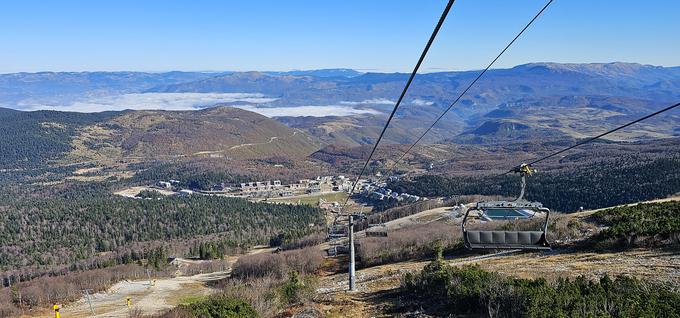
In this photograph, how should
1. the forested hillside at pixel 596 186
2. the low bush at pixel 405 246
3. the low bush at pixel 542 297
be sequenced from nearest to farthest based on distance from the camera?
the low bush at pixel 542 297, the low bush at pixel 405 246, the forested hillside at pixel 596 186

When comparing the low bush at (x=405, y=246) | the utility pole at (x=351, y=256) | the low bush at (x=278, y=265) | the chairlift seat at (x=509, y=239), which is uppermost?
the chairlift seat at (x=509, y=239)

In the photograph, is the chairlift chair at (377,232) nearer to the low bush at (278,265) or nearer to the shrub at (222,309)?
the low bush at (278,265)

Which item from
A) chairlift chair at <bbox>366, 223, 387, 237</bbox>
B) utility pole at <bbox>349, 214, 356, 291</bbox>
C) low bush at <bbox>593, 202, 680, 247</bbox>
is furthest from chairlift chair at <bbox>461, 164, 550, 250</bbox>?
chairlift chair at <bbox>366, 223, 387, 237</bbox>

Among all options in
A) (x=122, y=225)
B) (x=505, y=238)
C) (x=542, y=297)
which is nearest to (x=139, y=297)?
(x=542, y=297)

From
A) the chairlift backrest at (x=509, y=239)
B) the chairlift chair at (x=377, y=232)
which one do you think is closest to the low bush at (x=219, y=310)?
the chairlift backrest at (x=509, y=239)

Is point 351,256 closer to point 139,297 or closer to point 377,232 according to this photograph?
point 139,297

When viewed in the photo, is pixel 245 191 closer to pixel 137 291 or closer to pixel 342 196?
pixel 342 196

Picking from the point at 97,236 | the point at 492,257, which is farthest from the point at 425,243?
the point at 97,236

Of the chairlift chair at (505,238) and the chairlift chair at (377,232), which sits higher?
the chairlift chair at (505,238)

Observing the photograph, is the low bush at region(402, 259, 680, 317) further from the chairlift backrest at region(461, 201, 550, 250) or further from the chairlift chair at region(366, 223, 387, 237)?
the chairlift chair at region(366, 223, 387, 237)
